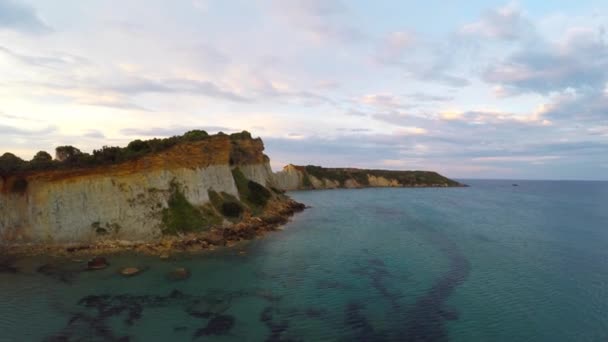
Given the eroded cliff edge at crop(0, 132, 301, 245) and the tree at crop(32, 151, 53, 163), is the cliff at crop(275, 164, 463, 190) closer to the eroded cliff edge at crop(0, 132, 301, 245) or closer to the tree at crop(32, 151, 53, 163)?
the eroded cliff edge at crop(0, 132, 301, 245)

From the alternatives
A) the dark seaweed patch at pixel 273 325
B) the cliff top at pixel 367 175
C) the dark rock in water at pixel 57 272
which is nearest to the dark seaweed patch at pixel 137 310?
the dark seaweed patch at pixel 273 325

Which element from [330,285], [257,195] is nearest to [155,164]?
[257,195]

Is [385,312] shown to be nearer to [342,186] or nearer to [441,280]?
[441,280]

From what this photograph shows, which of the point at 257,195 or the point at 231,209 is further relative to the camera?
the point at 257,195

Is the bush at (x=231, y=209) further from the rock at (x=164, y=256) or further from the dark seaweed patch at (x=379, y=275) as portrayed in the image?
the dark seaweed patch at (x=379, y=275)

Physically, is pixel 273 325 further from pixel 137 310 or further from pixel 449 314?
pixel 449 314

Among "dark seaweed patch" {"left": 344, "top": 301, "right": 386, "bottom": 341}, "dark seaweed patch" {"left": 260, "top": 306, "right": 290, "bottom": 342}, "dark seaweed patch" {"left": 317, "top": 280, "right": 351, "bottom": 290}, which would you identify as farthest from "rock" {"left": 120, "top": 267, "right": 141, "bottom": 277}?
"dark seaweed patch" {"left": 344, "top": 301, "right": 386, "bottom": 341}
